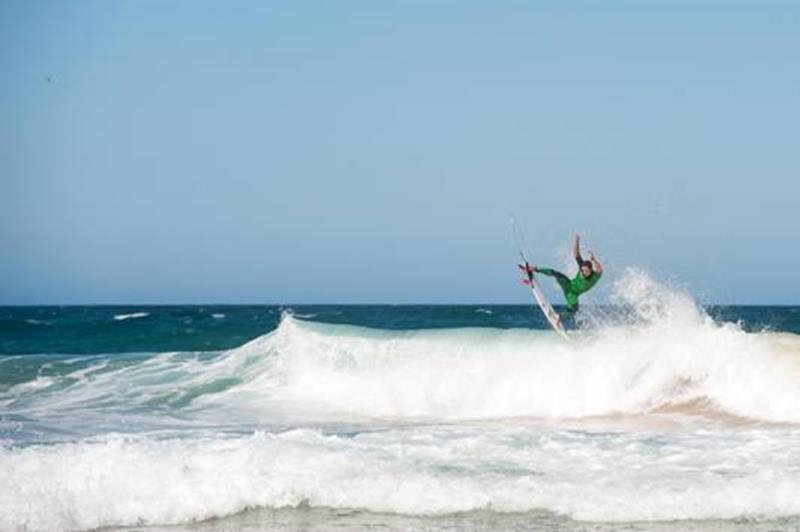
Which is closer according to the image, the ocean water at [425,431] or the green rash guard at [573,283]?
the ocean water at [425,431]

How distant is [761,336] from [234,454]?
31.9 feet

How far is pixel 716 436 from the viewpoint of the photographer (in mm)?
14719

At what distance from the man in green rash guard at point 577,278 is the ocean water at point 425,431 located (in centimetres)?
142

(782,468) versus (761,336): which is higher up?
(761,336)

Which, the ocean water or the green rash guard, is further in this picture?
the green rash guard

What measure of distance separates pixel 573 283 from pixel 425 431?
13.7 feet

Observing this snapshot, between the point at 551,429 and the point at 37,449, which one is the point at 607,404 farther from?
the point at 37,449

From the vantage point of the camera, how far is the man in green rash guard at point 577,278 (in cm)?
1844

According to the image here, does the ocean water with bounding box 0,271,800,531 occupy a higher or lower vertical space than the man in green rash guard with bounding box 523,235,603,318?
lower

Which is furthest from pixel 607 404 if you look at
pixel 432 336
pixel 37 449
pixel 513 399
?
pixel 37 449

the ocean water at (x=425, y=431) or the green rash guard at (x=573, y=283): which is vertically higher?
the green rash guard at (x=573, y=283)

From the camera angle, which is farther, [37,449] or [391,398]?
[391,398]

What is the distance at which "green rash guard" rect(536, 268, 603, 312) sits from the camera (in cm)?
1859

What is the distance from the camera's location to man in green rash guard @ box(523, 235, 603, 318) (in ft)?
60.5
